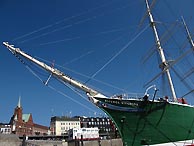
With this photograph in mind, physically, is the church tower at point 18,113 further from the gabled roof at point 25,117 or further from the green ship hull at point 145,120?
the green ship hull at point 145,120

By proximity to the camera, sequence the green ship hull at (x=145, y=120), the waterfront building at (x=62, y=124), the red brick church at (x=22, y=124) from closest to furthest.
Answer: the green ship hull at (x=145, y=120), the red brick church at (x=22, y=124), the waterfront building at (x=62, y=124)

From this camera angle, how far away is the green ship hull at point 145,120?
22.4 metres

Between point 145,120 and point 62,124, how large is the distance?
409 ft

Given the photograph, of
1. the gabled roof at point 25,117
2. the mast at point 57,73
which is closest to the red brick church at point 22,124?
the gabled roof at point 25,117

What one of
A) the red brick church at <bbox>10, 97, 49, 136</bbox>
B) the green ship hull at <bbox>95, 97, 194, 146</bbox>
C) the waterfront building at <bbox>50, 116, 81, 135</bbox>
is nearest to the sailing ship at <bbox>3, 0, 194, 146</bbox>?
the green ship hull at <bbox>95, 97, 194, 146</bbox>

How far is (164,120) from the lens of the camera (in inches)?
893

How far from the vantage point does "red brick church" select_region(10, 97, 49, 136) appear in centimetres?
12106

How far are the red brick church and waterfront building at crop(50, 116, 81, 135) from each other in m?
7.65

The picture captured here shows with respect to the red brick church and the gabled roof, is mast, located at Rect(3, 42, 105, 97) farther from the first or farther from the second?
the gabled roof

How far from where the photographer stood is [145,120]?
73.8 ft

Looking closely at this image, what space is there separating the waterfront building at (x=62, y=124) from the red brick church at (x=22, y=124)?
7.65 metres

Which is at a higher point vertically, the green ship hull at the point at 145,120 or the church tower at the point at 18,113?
the church tower at the point at 18,113

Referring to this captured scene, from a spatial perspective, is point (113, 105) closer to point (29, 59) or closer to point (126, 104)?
point (126, 104)

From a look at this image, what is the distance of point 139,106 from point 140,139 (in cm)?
293
